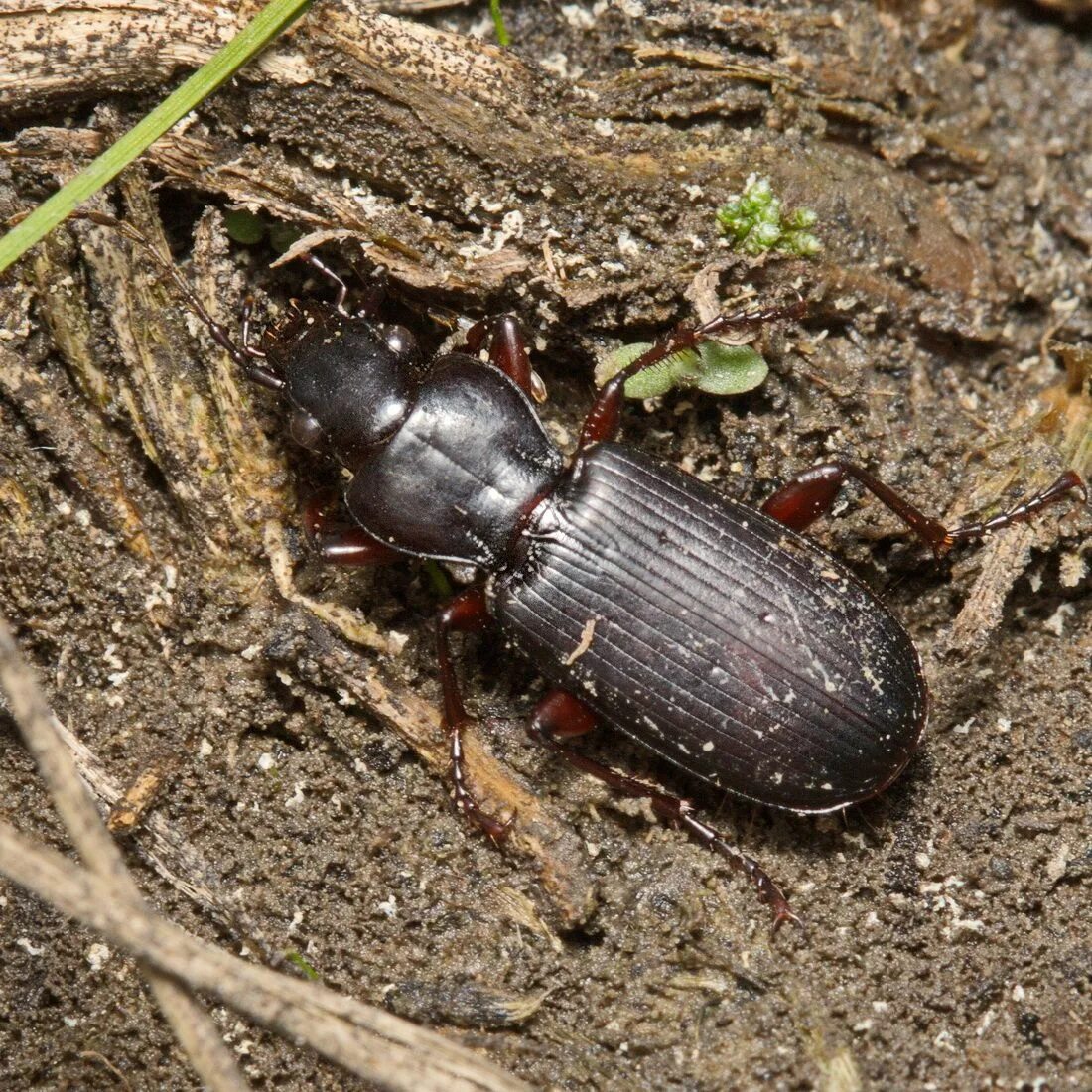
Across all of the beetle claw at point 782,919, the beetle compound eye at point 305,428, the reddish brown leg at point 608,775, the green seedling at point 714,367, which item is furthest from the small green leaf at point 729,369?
the beetle claw at point 782,919

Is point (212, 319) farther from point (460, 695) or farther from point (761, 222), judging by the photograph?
point (761, 222)

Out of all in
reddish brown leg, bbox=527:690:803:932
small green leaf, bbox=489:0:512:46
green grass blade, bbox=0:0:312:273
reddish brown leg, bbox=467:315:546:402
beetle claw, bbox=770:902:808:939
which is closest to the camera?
green grass blade, bbox=0:0:312:273

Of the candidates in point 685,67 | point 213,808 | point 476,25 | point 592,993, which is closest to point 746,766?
point 592,993

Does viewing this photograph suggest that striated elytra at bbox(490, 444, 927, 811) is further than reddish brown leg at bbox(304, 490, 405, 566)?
No

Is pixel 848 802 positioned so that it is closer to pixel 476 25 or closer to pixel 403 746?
pixel 403 746

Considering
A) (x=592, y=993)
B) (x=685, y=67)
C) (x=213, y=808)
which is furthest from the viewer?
(x=685, y=67)

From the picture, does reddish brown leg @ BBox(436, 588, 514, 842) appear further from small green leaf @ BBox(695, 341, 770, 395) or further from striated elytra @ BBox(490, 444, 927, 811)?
small green leaf @ BBox(695, 341, 770, 395)

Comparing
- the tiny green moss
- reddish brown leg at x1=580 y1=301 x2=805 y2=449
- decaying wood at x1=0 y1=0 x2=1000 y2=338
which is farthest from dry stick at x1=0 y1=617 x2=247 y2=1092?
the tiny green moss
